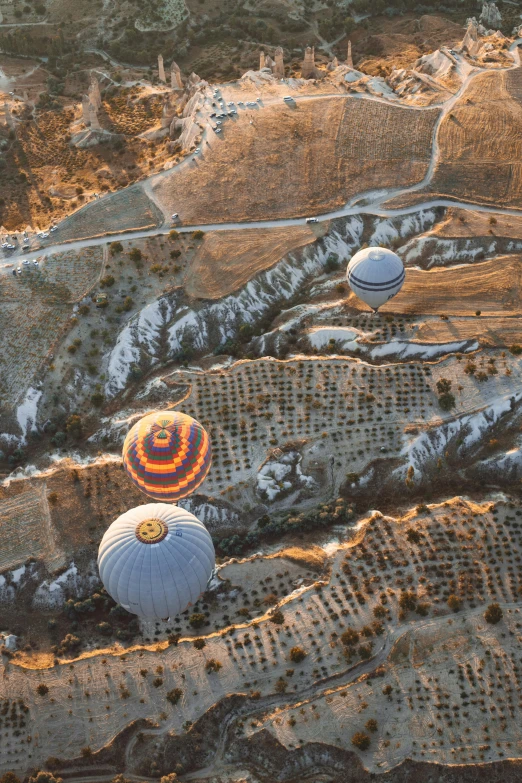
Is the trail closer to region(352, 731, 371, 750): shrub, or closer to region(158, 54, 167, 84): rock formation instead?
region(158, 54, 167, 84): rock formation

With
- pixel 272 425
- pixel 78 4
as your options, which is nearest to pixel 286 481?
pixel 272 425

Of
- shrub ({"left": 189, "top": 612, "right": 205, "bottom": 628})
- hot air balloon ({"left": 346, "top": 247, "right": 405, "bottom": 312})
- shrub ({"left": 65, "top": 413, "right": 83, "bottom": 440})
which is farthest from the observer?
hot air balloon ({"left": 346, "top": 247, "right": 405, "bottom": 312})

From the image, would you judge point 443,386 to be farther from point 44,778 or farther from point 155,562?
point 44,778

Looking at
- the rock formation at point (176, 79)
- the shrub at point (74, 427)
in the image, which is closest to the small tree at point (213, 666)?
the shrub at point (74, 427)

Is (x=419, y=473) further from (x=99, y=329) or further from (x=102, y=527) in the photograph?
(x=99, y=329)

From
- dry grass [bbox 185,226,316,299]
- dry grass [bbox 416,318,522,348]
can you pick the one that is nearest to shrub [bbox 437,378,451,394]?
dry grass [bbox 416,318,522,348]

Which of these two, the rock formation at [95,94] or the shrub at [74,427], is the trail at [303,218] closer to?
the shrub at [74,427]
